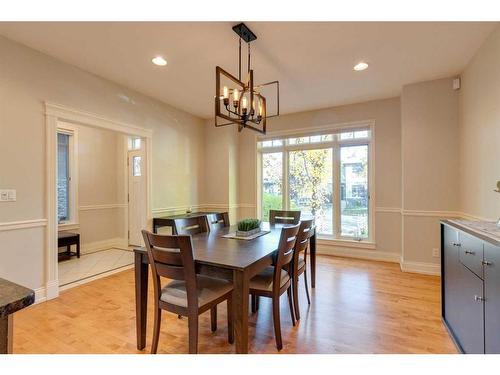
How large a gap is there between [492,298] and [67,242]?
5.00 metres

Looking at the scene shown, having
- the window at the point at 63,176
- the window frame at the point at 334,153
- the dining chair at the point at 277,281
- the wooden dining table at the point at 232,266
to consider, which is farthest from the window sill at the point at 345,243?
the window at the point at 63,176

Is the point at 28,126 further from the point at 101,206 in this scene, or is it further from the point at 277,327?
the point at 277,327

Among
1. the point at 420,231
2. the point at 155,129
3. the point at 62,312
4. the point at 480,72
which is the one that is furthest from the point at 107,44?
the point at 420,231

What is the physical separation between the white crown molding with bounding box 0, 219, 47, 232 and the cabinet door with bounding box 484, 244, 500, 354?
12.2ft

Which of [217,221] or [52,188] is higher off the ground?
[52,188]

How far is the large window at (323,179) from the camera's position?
4.36 metres

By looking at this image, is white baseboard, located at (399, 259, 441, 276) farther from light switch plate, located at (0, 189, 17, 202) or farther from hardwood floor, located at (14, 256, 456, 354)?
light switch plate, located at (0, 189, 17, 202)

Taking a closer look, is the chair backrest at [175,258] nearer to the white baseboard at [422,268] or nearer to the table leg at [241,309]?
the table leg at [241,309]

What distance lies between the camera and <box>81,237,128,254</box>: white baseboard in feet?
15.8

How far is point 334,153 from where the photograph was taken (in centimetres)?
453

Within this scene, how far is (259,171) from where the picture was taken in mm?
5238

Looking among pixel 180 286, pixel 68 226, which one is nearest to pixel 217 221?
pixel 180 286

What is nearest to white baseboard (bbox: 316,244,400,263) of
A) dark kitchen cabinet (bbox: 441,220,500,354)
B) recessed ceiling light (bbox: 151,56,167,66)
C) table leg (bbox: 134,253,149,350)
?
dark kitchen cabinet (bbox: 441,220,500,354)
